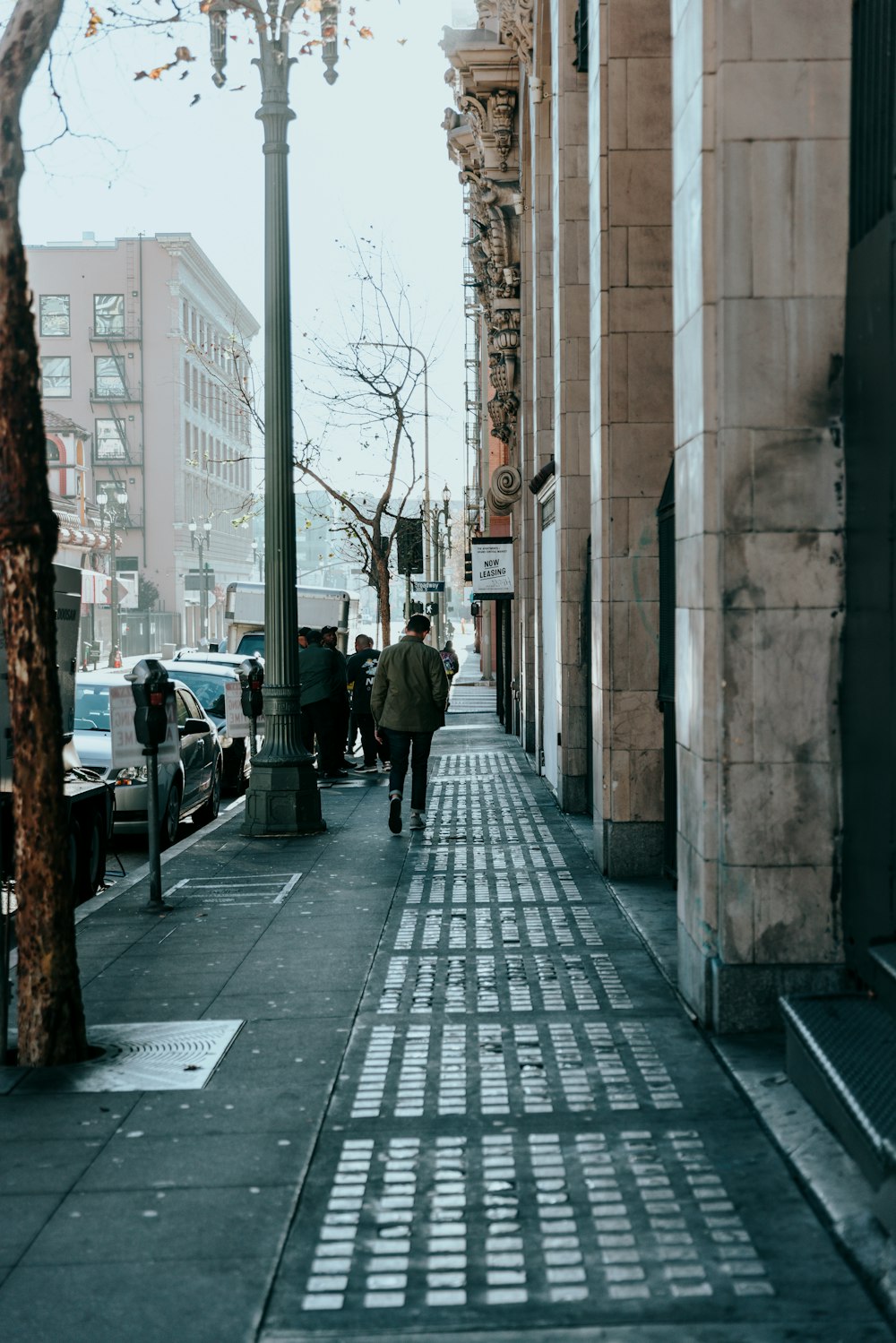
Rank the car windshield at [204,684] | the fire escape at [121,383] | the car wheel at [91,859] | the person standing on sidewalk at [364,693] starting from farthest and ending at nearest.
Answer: the fire escape at [121,383], the person standing on sidewalk at [364,693], the car windshield at [204,684], the car wheel at [91,859]

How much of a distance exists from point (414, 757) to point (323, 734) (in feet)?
22.1

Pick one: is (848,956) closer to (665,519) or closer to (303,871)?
(665,519)

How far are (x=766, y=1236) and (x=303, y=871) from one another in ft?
25.2

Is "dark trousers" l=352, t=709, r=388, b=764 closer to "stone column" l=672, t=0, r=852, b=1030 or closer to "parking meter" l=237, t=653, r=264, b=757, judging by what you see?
"parking meter" l=237, t=653, r=264, b=757

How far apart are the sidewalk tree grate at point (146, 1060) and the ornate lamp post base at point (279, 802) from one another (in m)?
7.01

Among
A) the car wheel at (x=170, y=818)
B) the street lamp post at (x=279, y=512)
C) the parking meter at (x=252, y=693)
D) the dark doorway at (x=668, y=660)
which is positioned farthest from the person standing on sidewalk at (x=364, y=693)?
the dark doorway at (x=668, y=660)

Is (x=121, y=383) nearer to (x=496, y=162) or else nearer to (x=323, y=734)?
(x=496, y=162)

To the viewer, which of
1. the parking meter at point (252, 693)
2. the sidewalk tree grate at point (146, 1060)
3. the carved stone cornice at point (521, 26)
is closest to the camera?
the sidewalk tree grate at point (146, 1060)

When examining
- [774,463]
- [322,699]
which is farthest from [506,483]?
[774,463]

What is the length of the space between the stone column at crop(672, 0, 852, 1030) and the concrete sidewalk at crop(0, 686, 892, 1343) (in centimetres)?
78

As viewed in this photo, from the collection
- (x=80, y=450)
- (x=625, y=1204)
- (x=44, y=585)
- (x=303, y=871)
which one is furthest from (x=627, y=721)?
(x=80, y=450)

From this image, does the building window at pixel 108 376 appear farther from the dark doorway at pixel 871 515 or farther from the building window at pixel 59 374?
the dark doorway at pixel 871 515

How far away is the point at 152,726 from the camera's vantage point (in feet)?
34.0

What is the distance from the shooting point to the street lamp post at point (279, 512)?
14109 millimetres
